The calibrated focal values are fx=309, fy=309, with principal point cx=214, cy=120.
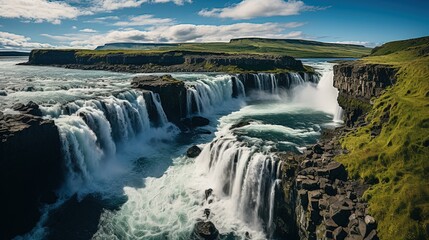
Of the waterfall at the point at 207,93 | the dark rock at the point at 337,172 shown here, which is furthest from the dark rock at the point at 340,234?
the waterfall at the point at 207,93

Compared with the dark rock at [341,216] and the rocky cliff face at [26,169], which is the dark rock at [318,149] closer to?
the dark rock at [341,216]

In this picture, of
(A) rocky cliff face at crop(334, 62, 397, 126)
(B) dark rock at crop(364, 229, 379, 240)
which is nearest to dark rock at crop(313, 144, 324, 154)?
(B) dark rock at crop(364, 229, 379, 240)

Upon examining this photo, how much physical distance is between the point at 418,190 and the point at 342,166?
19.0ft

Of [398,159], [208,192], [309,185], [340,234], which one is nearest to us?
[340,234]

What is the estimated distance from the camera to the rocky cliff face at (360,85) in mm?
38906

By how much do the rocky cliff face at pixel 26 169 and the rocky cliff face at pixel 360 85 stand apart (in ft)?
124

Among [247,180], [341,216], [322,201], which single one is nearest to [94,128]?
[247,180]

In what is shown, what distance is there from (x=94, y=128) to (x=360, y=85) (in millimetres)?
36746

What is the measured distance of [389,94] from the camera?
3528 centimetres

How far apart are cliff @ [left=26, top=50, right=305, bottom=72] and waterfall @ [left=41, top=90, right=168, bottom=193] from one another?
5783 centimetres

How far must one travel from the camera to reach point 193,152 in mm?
40812

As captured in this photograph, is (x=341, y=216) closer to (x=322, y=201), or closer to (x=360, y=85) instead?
(x=322, y=201)

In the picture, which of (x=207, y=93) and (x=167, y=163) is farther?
(x=207, y=93)

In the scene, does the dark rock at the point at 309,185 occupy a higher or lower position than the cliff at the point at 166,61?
lower
